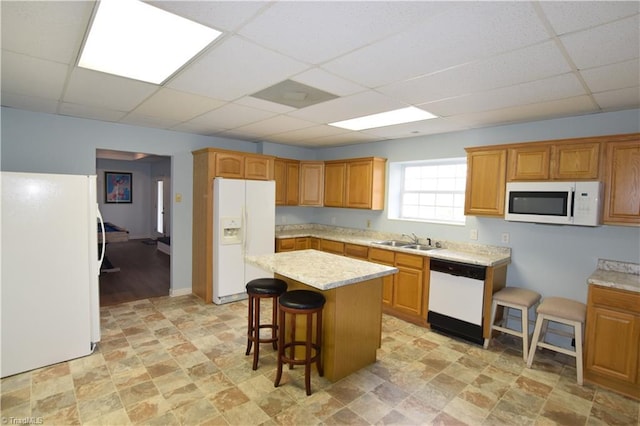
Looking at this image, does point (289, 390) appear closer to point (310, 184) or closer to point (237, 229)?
point (237, 229)

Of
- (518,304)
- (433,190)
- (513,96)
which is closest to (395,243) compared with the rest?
(433,190)

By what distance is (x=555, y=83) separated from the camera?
2402 millimetres

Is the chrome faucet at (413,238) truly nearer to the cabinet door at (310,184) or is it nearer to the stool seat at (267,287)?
the cabinet door at (310,184)

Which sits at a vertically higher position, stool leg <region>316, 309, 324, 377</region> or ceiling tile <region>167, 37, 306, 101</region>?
ceiling tile <region>167, 37, 306, 101</region>

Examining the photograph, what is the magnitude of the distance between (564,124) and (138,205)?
35.2ft

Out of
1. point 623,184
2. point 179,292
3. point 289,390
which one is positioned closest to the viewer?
point 289,390

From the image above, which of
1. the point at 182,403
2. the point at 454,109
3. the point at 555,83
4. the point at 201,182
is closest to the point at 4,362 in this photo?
the point at 182,403

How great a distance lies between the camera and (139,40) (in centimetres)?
196

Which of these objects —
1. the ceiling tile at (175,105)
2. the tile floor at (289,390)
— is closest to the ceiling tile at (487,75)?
the ceiling tile at (175,105)

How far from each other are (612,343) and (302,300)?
2.59 meters

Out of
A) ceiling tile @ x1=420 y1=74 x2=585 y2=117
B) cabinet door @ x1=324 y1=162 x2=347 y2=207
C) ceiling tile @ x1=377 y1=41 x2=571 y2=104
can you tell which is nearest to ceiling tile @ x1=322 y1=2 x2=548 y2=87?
ceiling tile @ x1=377 y1=41 x2=571 y2=104

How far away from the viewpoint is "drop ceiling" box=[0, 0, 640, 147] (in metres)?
1.58

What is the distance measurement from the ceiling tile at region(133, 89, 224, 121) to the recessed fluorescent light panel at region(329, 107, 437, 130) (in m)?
1.52

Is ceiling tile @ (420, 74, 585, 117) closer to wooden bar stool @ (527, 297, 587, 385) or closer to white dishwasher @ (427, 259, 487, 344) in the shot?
white dishwasher @ (427, 259, 487, 344)
